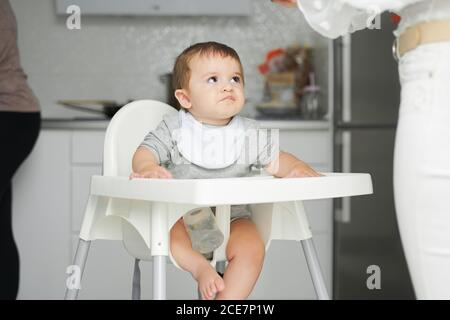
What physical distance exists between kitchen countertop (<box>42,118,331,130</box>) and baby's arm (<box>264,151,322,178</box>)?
0.99 metres

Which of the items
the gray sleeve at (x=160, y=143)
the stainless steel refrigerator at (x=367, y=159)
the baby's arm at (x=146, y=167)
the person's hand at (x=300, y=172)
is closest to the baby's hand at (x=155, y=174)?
the baby's arm at (x=146, y=167)

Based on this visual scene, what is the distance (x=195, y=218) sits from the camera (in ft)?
3.93

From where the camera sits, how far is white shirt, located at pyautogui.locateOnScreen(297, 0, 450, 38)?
0.98 meters

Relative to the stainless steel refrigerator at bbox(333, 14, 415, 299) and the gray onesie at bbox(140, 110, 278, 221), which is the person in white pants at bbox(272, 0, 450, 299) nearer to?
the gray onesie at bbox(140, 110, 278, 221)

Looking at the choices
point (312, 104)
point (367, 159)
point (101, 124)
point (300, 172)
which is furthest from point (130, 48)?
point (300, 172)

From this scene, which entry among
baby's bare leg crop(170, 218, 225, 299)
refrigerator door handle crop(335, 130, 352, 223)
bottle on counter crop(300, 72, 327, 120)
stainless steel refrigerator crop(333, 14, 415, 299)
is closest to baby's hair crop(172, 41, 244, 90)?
baby's bare leg crop(170, 218, 225, 299)

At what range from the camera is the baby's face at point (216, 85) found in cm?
117

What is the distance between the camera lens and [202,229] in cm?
120

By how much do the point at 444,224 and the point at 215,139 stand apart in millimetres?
418

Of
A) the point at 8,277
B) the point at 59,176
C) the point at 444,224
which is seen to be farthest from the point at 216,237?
the point at 59,176

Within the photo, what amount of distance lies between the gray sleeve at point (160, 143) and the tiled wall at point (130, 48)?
1.47m

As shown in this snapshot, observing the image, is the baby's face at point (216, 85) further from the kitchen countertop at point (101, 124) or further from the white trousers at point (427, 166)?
the kitchen countertop at point (101, 124)

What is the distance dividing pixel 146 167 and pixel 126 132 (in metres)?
0.26
